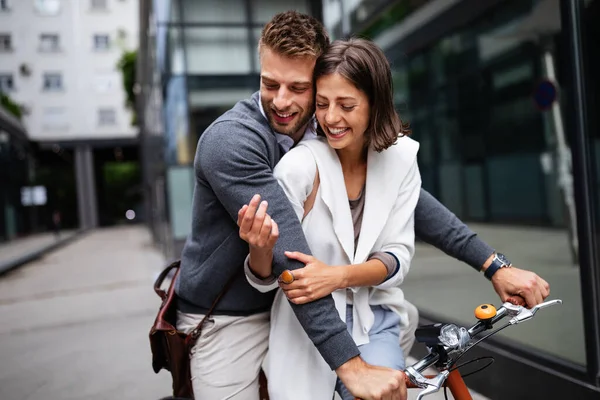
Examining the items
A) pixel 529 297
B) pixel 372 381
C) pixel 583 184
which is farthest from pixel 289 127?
pixel 583 184

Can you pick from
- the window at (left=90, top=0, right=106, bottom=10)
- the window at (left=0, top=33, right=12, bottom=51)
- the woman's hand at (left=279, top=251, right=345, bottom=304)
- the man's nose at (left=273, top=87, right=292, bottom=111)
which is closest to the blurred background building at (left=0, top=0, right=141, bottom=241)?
the window at (left=90, top=0, right=106, bottom=10)

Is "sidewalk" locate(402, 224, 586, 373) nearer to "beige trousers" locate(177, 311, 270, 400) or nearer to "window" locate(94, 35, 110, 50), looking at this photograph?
"beige trousers" locate(177, 311, 270, 400)

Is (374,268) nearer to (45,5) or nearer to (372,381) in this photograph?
(372,381)

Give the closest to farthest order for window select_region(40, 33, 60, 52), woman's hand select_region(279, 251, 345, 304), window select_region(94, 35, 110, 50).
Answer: woman's hand select_region(279, 251, 345, 304) < window select_region(40, 33, 60, 52) < window select_region(94, 35, 110, 50)

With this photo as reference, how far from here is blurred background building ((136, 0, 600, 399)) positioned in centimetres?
323

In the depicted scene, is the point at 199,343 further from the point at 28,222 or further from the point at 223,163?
the point at 28,222

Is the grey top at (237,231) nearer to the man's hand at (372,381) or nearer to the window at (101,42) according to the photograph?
the man's hand at (372,381)

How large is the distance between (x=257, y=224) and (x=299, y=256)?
0.61 ft

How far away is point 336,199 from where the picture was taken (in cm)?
168

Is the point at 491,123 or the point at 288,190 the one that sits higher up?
the point at 491,123

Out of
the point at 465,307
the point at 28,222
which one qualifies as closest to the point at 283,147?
the point at 465,307

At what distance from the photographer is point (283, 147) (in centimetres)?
185

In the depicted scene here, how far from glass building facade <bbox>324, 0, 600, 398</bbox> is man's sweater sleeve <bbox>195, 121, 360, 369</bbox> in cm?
60

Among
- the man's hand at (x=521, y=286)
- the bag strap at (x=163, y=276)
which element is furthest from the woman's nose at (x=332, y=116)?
the bag strap at (x=163, y=276)
